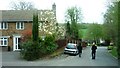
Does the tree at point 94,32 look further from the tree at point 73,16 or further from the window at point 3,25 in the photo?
the window at point 3,25

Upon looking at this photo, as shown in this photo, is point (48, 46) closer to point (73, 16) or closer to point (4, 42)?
point (4, 42)

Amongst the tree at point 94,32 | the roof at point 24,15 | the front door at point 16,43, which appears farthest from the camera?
the tree at point 94,32

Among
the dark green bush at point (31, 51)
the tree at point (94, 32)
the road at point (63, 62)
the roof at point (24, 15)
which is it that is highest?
the roof at point (24, 15)

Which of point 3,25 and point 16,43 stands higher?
point 3,25

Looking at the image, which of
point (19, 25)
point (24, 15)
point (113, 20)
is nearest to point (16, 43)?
point (19, 25)

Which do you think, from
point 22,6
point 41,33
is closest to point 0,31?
point 41,33

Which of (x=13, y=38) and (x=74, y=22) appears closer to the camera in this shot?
(x=13, y=38)

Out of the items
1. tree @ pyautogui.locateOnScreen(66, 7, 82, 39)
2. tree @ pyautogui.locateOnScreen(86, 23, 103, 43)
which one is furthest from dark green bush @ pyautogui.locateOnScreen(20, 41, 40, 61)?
tree @ pyautogui.locateOnScreen(86, 23, 103, 43)

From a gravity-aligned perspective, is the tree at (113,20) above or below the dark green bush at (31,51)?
above

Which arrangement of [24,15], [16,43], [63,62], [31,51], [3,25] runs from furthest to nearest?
[24,15]
[3,25]
[16,43]
[31,51]
[63,62]

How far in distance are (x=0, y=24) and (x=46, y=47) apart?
1674 cm

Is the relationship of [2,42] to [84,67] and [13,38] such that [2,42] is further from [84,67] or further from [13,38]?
[84,67]

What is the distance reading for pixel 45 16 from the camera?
5000cm

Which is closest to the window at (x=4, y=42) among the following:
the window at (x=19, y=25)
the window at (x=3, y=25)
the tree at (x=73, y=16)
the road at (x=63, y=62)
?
the window at (x=3, y=25)
